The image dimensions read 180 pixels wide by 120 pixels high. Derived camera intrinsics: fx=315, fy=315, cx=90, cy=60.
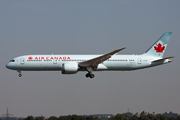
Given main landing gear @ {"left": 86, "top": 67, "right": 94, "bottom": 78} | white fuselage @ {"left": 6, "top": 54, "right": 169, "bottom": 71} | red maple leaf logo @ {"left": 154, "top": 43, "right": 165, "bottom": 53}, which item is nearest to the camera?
white fuselage @ {"left": 6, "top": 54, "right": 169, "bottom": 71}

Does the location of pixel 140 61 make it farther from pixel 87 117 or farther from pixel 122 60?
pixel 87 117

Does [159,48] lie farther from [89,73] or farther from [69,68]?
[69,68]

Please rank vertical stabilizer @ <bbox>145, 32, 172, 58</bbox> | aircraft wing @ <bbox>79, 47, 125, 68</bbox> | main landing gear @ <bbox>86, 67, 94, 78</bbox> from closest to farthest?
aircraft wing @ <bbox>79, 47, 125, 68</bbox>, main landing gear @ <bbox>86, 67, 94, 78</bbox>, vertical stabilizer @ <bbox>145, 32, 172, 58</bbox>

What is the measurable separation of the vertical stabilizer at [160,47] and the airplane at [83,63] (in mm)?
1601

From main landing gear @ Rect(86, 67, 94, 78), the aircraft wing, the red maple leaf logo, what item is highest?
the red maple leaf logo

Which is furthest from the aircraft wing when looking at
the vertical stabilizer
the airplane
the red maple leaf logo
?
the red maple leaf logo

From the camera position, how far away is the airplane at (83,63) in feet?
176

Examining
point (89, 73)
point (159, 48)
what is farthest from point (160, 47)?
point (89, 73)

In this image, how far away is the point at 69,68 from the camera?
174 ft

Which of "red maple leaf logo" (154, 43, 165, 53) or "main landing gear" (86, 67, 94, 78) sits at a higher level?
"red maple leaf logo" (154, 43, 165, 53)

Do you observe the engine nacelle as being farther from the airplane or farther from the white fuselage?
the white fuselage

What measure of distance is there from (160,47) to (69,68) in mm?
19343

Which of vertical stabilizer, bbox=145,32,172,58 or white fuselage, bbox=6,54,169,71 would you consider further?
vertical stabilizer, bbox=145,32,172,58

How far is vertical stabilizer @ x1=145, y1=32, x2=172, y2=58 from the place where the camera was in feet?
198
